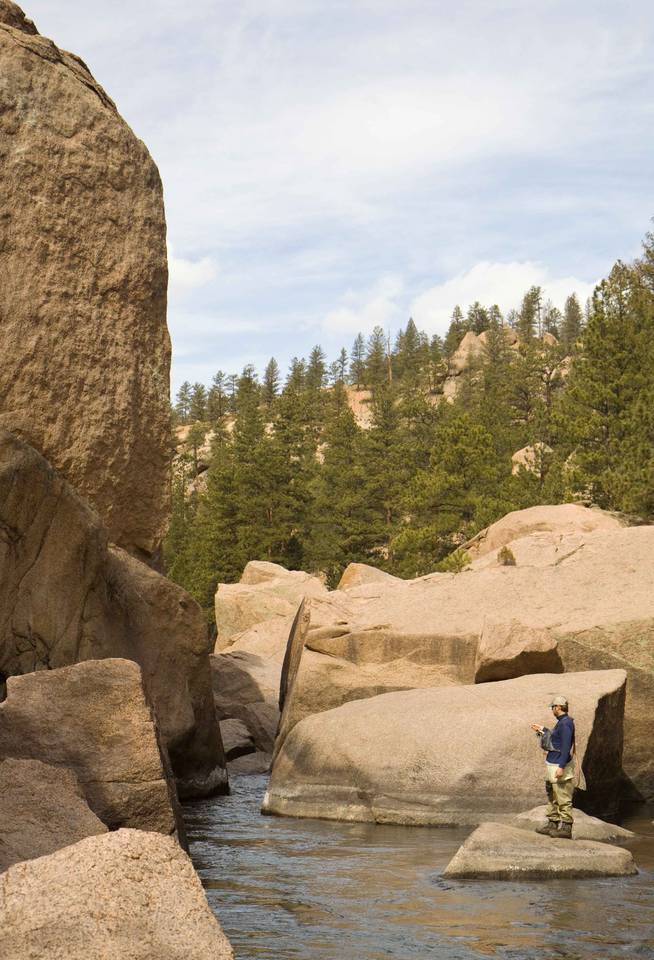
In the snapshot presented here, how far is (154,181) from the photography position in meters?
17.6

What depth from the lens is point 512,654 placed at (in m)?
18.2

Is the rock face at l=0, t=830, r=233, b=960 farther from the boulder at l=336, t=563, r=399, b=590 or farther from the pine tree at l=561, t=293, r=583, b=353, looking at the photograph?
the pine tree at l=561, t=293, r=583, b=353

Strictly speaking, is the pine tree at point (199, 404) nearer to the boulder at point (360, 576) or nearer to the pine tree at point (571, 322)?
the pine tree at point (571, 322)

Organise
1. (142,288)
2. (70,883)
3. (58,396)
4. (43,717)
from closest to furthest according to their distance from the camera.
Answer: (70,883)
(43,717)
(58,396)
(142,288)

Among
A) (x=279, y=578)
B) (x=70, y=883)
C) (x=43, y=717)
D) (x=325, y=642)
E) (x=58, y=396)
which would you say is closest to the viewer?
(x=70, y=883)

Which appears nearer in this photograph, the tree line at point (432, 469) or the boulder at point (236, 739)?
the boulder at point (236, 739)

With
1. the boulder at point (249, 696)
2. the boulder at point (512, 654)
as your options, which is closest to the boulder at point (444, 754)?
the boulder at point (512, 654)

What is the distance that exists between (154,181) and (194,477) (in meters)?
82.5

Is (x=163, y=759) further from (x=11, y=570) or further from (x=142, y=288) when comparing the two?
(x=142, y=288)

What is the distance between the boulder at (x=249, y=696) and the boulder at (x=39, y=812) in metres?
14.1

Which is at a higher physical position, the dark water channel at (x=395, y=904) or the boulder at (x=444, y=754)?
the boulder at (x=444, y=754)

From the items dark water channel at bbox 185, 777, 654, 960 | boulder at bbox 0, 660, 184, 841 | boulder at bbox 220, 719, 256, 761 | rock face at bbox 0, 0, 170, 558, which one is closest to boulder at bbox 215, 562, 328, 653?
boulder at bbox 220, 719, 256, 761

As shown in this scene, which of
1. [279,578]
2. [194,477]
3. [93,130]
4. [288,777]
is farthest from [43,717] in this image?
[194,477]

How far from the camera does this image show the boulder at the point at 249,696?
24.4m
